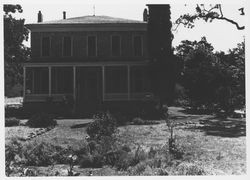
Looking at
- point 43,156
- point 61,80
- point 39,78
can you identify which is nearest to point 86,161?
point 43,156

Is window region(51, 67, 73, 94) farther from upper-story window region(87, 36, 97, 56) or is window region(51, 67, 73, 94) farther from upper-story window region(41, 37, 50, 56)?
upper-story window region(87, 36, 97, 56)

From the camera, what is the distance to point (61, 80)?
86.4 ft

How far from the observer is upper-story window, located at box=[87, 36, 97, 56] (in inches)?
1069

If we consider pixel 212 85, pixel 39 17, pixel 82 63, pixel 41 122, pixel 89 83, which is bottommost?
pixel 41 122

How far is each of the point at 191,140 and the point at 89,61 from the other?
14013 mm

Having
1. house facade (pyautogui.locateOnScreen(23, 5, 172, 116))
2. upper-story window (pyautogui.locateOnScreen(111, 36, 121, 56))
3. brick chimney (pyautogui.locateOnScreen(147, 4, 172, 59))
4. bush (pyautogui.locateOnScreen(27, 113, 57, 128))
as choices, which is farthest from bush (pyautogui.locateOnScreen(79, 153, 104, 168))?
upper-story window (pyautogui.locateOnScreen(111, 36, 121, 56))

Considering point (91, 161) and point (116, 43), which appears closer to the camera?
point (91, 161)

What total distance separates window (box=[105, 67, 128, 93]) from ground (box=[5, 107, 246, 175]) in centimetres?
804

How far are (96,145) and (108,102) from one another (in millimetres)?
14851

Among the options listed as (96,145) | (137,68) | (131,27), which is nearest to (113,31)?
(131,27)

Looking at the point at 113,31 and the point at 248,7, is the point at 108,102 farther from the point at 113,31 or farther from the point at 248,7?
the point at 248,7

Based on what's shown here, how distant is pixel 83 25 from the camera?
26.6 m

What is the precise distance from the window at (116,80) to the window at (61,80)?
2.85m

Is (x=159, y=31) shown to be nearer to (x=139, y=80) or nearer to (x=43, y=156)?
(x=139, y=80)
